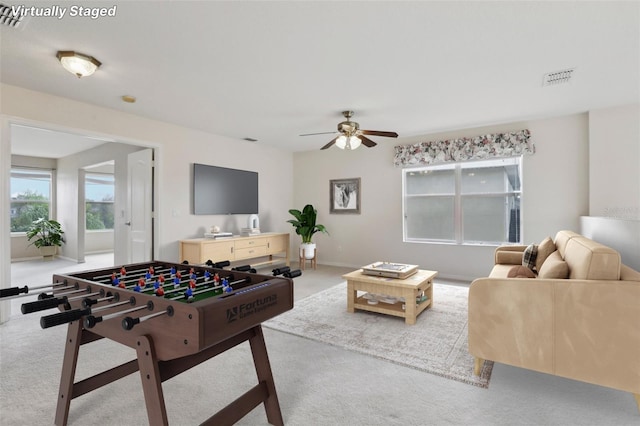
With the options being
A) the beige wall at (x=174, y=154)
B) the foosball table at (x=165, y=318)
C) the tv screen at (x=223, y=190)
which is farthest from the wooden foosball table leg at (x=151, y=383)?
the tv screen at (x=223, y=190)

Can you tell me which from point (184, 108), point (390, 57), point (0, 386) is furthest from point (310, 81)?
point (0, 386)

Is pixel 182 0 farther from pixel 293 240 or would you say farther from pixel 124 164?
pixel 293 240

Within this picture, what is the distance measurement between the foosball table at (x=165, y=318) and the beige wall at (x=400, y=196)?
400 cm

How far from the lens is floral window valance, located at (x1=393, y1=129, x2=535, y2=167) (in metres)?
4.37

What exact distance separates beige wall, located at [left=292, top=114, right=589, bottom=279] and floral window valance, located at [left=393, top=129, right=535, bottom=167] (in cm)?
13

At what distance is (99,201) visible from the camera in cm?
804

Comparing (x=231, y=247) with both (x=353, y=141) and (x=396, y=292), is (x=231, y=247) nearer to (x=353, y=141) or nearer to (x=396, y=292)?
(x=353, y=141)

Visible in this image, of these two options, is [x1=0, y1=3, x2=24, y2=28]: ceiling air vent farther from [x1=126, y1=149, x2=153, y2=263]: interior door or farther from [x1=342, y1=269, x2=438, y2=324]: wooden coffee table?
[x1=342, y1=269, x2=438, y2=324]: wooden coffee table

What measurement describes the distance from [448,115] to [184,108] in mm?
3354

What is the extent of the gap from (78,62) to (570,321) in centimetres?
385

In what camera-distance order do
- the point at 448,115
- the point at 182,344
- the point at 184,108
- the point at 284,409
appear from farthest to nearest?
the point at 448,115, the point at 184,108, the point at 284,409, the point at 182,344

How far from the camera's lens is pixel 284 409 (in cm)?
172

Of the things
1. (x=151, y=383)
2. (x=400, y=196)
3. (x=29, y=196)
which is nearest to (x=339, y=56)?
(x=151, y=383)

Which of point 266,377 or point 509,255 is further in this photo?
point 509,255
